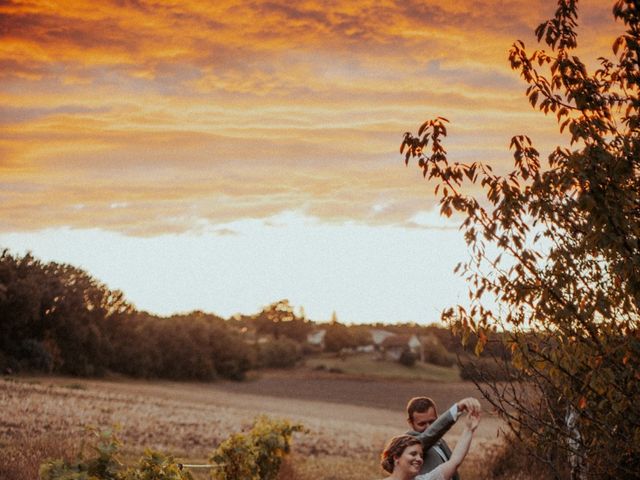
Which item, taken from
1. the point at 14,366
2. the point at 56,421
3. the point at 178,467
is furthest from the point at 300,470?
the point at 14,366

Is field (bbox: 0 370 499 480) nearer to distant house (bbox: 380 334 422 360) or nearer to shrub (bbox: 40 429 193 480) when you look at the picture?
shrub (bbox: 40 429 193 480)

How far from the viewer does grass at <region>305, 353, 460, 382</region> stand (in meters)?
99.7

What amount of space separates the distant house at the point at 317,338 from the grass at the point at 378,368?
818 cm

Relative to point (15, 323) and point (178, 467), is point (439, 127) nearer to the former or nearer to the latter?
point (178, 467)

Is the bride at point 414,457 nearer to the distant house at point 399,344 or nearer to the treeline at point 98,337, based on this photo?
the treeline at point 98,337

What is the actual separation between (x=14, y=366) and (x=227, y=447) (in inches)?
1931

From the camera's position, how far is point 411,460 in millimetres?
5168

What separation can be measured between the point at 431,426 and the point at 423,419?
52 cm

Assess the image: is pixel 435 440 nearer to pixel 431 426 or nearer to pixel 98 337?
pixel 431 426

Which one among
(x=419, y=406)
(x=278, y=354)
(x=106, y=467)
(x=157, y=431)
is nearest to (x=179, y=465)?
(x=106, y=467)

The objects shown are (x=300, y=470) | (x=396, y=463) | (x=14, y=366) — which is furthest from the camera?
(x=14, y=366)

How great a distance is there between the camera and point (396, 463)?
5273 millimetres

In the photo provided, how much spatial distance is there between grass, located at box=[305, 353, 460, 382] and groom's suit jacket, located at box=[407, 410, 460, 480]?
3612 inches

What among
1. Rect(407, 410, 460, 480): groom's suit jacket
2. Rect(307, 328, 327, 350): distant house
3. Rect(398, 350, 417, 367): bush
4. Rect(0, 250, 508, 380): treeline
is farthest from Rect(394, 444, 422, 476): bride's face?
Rect(307, 328, 327, 350): distant house
